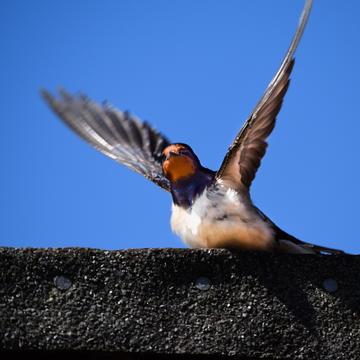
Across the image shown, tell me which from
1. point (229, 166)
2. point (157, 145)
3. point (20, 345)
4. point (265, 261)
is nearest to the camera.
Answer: point (20, 345)

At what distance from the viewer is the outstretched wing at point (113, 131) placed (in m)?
3.54

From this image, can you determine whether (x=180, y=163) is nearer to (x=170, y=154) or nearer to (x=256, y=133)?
(x=170, y=154)

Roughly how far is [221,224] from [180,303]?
0.75 m

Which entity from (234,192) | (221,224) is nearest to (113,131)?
(234,192)

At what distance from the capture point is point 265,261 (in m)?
1.77

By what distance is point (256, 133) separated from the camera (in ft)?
8.39

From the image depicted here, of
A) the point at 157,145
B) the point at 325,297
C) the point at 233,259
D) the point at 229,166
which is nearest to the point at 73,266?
the point at 233,259

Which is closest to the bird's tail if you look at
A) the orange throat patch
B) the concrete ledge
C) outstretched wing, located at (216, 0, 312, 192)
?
outstretched wing, located at (216, 0, 312, 192)

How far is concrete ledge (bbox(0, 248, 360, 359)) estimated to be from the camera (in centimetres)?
167

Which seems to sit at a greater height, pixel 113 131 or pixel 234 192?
pixel 113 131

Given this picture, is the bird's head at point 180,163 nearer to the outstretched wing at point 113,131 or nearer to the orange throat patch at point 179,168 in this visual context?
the orange throat patch at point 179,168

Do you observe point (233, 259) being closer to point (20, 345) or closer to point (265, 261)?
point (265, 261)

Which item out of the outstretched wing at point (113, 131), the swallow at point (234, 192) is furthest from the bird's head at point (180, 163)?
the outstretched wing at point (113, 131)

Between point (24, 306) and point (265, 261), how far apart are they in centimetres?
53
